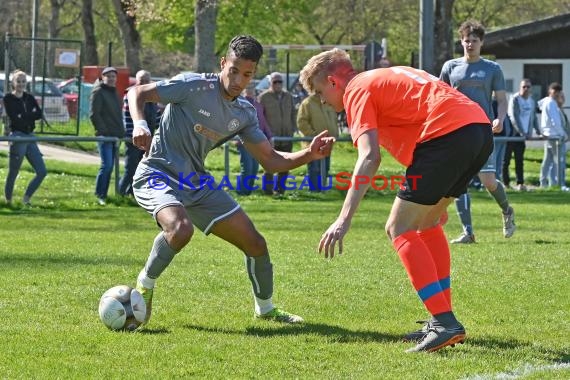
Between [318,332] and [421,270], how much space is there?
1.03 metres

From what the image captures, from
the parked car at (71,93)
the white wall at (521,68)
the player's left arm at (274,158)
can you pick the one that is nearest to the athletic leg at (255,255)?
the player's left arm at (274,158)

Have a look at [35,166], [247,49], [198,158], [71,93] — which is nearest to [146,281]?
[198,158]

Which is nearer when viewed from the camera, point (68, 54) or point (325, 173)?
point (325, 173)

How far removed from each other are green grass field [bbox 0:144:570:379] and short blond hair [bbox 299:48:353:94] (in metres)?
1.60

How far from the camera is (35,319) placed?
789 centimetres

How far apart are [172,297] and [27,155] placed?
30.3 feet

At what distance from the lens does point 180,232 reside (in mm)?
7512

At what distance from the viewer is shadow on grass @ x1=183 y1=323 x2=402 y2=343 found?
23.9ft

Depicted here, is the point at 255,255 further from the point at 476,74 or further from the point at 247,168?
the point at 247,168

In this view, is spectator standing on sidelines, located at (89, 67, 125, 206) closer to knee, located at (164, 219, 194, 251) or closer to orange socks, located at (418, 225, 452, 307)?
knee, located at (164, 219, 194, 251)

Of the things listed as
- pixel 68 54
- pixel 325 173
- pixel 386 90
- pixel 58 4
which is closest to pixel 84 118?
pixel 68 54

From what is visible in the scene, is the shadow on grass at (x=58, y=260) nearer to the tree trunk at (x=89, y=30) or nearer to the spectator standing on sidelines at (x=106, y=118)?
the spectator standing on sidelines at (x=106, y=118)

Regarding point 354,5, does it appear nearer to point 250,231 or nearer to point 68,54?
point 68,54

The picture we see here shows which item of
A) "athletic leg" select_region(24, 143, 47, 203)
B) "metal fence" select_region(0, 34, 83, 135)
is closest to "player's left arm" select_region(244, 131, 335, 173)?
"athletic leg" select_region(24, 143, 47, 203)
